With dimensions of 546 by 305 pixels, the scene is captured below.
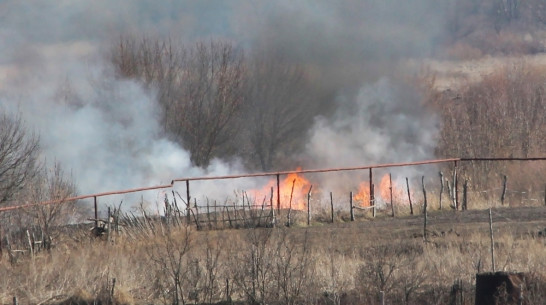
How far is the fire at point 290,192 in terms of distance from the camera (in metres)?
29.7

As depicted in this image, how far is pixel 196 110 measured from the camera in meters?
45.9

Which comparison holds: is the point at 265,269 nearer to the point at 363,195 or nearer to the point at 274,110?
the point at 363,195

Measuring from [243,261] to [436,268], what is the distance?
3.70 m

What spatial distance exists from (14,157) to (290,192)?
1019 cm

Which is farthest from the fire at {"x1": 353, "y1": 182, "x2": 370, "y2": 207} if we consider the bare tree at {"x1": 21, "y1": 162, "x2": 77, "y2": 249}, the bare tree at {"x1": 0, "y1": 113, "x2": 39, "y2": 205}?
the bare tree at {"x1": 0, "y1": 113, "x2": 39, "y2": 205}

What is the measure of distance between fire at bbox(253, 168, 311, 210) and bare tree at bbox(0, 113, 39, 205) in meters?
8.20

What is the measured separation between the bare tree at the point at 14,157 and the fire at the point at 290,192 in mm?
8200

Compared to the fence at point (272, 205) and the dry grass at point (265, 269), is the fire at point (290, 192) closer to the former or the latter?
the fence at point (272, 205)

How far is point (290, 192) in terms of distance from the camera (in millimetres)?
32281

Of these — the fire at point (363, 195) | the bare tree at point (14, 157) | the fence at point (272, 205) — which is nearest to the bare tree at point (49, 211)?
the fence at point (272, 205)

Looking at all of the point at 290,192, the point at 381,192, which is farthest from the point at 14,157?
the point at 381,192

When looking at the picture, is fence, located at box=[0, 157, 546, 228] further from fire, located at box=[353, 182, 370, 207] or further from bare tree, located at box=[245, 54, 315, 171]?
bare tree, located at box=[245, 54, 315, 171]

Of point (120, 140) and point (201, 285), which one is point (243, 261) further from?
point (120, 140)

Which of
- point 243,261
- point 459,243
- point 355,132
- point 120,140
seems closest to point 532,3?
point 355,132
